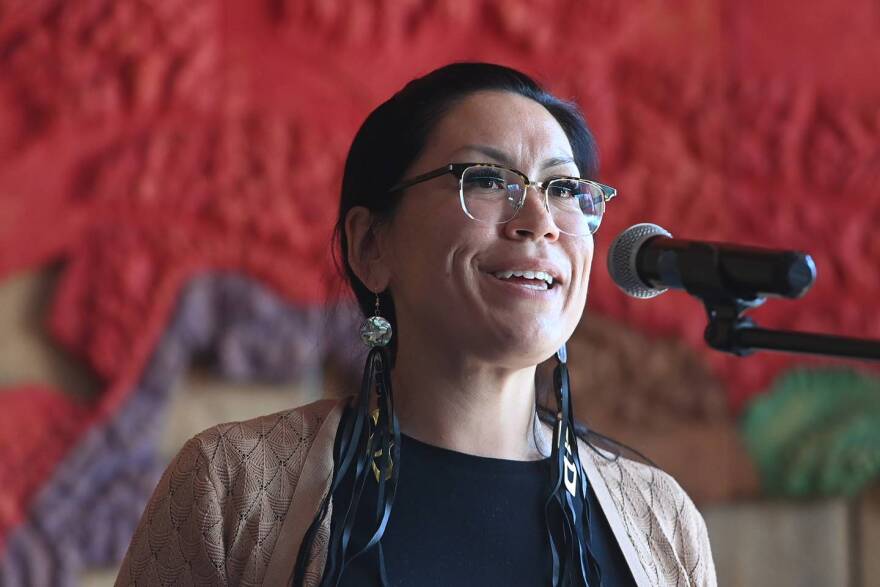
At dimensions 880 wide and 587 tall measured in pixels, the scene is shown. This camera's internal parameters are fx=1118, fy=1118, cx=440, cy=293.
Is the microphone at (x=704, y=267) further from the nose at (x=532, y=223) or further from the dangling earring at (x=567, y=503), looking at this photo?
the dangling earring at (x=567, y=503)

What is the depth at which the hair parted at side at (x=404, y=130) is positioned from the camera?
1.74 metres

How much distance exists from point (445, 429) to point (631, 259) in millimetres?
486

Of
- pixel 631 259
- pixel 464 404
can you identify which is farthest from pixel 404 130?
pixel 631 259

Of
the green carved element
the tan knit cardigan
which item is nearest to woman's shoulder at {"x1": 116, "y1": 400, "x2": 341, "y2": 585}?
the tan knit cardigan

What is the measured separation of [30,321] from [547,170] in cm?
143

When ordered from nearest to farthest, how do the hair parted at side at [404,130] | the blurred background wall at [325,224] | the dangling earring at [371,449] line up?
the dangling earring at [371,449], the hair parted at side at [404,130], the blurred background wall at [325,224]

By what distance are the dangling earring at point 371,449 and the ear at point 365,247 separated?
0.13 ft

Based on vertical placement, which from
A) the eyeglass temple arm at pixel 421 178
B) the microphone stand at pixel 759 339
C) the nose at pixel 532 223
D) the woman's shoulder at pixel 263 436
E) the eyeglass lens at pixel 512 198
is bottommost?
the woman's shoulder at pixel 263 436

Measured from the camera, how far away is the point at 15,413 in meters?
2.51

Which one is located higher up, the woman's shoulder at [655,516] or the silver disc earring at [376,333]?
the silver disc earring at [376,333]

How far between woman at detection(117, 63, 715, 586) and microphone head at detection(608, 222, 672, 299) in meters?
0.26

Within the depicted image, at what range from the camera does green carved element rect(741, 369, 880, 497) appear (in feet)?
10.8

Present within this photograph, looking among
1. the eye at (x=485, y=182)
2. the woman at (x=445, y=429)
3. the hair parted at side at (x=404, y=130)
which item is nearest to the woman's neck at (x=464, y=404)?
the woman at (x=445, y=429)

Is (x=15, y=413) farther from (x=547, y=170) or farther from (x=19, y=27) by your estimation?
(x=547, y=170)
